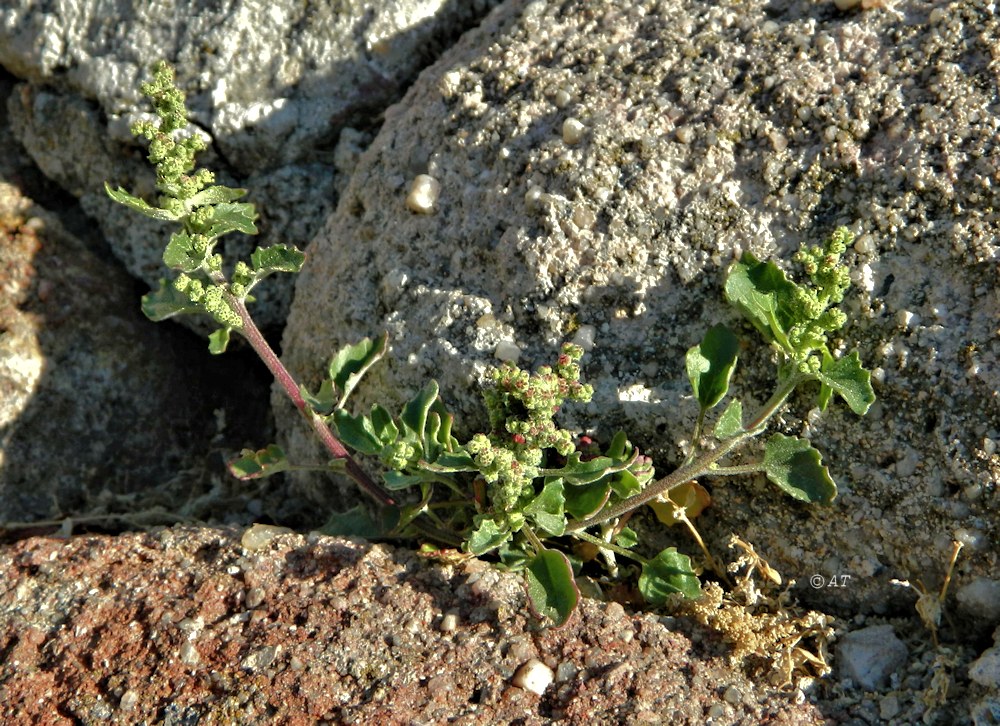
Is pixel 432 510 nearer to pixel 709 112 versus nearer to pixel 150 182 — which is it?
pixel 709 112

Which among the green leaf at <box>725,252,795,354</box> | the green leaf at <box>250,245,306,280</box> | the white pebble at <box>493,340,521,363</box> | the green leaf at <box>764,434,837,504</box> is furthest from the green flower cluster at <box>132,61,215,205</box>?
the green leaf at <box>764,434,837,504</box>

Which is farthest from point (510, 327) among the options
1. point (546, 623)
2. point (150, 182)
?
point (150, 182)

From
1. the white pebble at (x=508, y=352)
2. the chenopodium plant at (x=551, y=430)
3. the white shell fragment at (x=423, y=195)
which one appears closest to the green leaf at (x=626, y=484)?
the chenopodium plant at (x=551, y=430)

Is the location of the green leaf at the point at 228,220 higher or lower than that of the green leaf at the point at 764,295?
higher

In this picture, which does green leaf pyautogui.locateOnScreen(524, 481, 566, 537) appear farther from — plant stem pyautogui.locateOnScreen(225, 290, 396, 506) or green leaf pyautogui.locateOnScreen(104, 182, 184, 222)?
green leaf pyautogui.locateOnScreen(104, 182, 184, 222)

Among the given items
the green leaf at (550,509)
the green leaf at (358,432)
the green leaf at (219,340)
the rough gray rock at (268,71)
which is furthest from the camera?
the rough gray rock at (268,71)

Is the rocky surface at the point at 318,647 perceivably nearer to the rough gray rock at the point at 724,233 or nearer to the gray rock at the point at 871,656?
the gray rock at the point at 871,656
